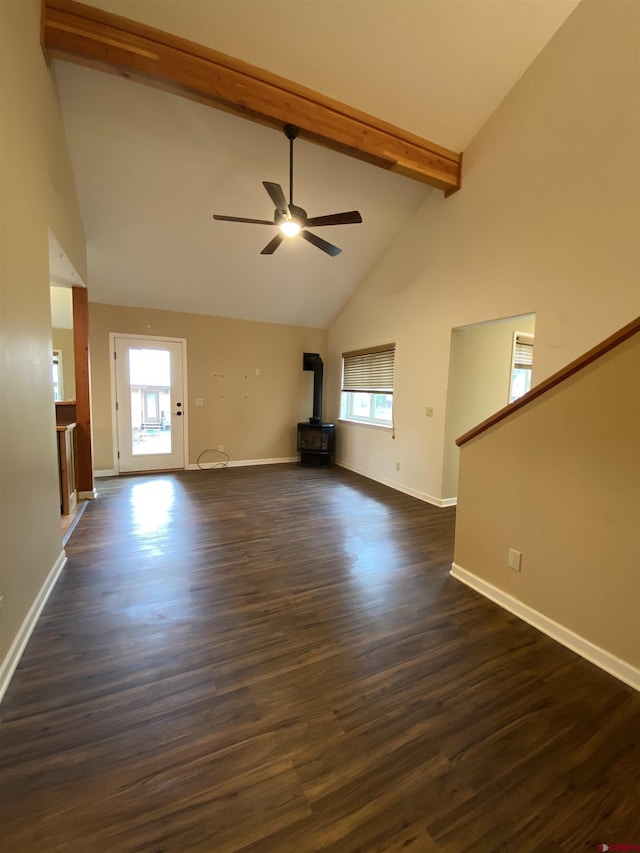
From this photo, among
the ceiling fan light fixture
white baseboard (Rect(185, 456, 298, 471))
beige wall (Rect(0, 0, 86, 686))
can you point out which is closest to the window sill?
white baseboard (Rect(185, 456, 298, 471))

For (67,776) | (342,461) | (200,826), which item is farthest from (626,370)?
(342,461)

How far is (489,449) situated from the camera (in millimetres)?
2369

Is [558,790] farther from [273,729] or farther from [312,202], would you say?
[312,202]

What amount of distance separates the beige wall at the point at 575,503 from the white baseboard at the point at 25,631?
104 inches

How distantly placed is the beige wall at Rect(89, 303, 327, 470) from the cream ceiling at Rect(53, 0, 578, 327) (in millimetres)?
589

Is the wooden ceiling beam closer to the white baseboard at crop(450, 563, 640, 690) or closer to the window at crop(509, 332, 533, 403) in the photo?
the window at crop(509, 332, 533, 403)

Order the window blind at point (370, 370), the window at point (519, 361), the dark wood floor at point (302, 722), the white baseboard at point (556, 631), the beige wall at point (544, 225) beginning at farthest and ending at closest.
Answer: the window blind at point (370, 370)
the window at point (519, 361)
the beige wall at point (544, 225)
the white baseboard at point (556, 631)
the dark wood floor at point (302, 722)

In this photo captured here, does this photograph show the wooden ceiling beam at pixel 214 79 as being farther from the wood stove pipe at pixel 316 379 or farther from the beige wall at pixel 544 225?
the wood stove pipe at pixel 316 379

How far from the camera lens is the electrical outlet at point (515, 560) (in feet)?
7.22

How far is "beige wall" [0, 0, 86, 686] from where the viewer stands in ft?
5.66

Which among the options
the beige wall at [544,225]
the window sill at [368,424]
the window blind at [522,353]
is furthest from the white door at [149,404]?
the window blind at [522,353]

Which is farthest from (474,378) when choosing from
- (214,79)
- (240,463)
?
(240,463)

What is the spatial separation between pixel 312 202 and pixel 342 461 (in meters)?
3.97

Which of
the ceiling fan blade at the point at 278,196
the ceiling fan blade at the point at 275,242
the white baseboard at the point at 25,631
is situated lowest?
the white baseboard at the point at 25,631
